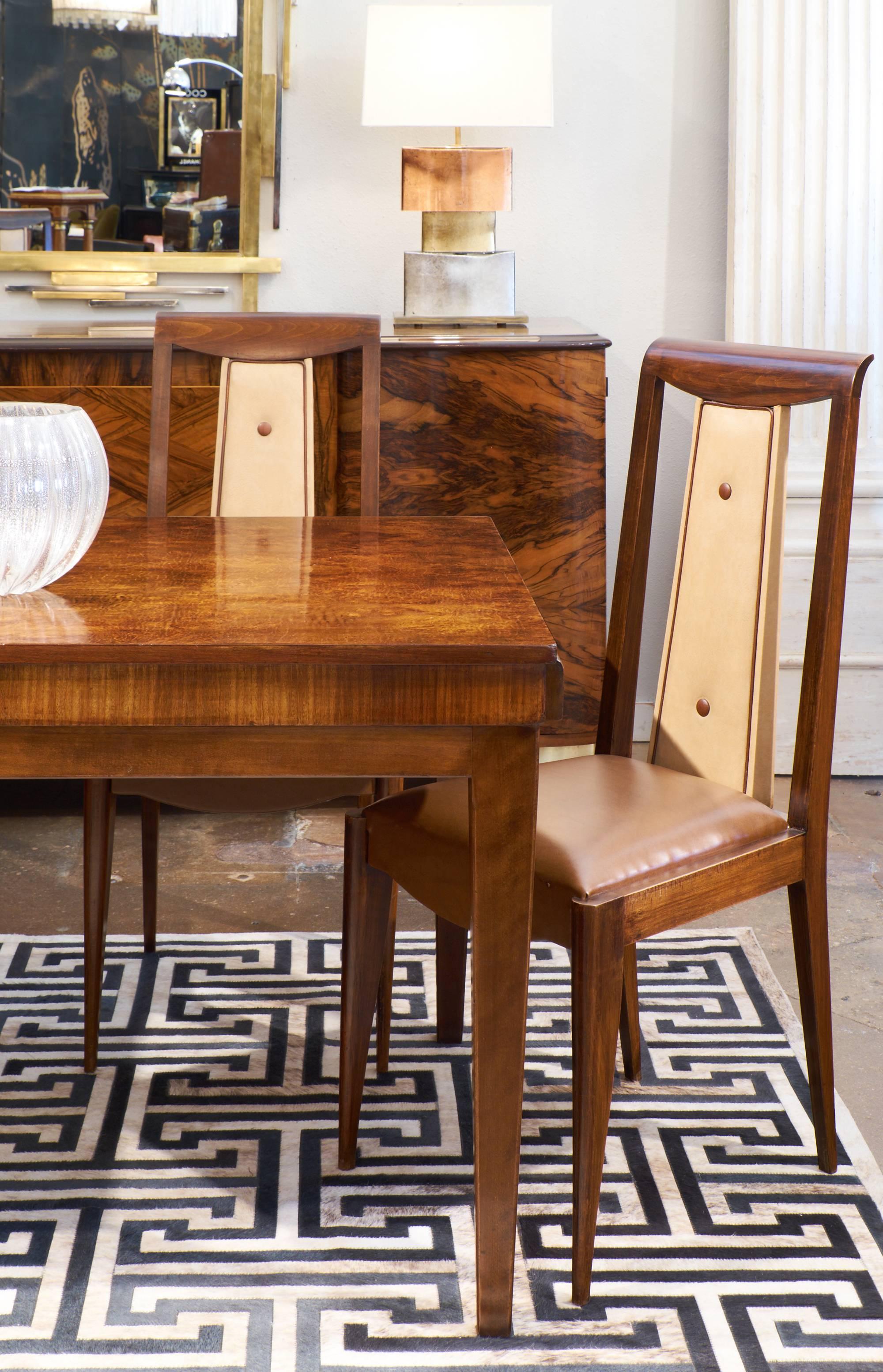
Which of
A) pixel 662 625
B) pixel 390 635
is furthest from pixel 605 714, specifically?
pixel 662 625

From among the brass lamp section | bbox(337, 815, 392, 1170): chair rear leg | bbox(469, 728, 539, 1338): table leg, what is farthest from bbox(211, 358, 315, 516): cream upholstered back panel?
bbox(469, 728, 539, 1338): table leg

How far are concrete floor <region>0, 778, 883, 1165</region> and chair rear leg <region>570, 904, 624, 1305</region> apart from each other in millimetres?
696

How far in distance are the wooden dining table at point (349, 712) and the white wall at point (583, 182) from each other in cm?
210

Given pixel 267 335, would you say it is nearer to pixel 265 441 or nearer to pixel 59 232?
pixel 265 441

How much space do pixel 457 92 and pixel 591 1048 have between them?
2129 millimetres

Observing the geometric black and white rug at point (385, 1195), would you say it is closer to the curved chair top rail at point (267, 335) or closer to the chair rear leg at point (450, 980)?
the chair rear leg at point (450, 980)

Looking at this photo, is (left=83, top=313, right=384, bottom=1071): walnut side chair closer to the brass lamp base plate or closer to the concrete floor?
the concrete floor

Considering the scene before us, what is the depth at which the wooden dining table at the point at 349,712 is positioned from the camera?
1.27 meters

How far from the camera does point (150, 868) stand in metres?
2.33

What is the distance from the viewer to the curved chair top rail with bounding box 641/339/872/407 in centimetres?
159

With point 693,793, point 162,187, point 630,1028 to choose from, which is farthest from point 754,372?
point 162,187

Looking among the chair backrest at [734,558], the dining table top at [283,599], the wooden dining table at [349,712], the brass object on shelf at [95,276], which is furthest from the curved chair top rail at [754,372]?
the brass object on shelf at [95,276]

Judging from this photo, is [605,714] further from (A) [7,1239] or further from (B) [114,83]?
(B) [114,83]

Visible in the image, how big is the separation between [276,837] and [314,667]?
1783mm
